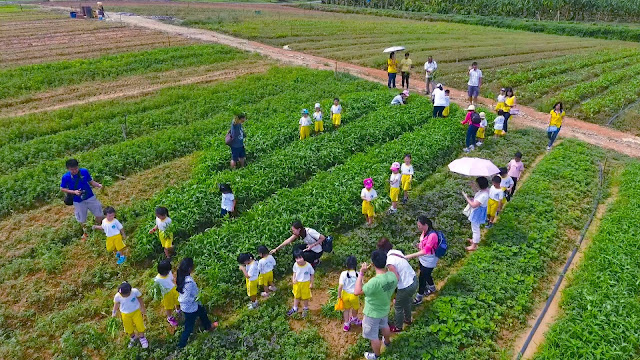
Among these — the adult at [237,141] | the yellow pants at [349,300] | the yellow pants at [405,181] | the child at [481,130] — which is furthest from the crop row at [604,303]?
the adult at [237,141]

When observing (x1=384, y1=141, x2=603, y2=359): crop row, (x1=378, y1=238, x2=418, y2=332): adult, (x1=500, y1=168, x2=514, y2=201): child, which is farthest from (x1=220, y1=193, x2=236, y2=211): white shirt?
(x1=500, y1=168, x2=514, y2=201): child

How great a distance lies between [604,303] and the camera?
909cm

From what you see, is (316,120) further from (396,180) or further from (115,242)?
(115,242)

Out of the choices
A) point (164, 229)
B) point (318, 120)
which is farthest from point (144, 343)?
point (318, 120)

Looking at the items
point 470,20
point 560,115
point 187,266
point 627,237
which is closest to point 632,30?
point 470,20

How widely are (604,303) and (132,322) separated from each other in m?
9.73

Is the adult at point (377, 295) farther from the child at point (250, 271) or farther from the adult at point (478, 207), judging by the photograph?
the adult at point (478, 207)

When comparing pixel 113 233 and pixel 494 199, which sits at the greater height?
pixel 494 199

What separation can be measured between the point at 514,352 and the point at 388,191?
20.7 ft

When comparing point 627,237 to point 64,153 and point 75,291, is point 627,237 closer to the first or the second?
point 75,291

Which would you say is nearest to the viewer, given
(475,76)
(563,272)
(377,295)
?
(377,295)

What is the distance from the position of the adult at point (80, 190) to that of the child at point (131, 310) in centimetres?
434

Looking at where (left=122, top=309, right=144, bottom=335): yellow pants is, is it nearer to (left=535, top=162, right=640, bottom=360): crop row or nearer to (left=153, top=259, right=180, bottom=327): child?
(left=153, top=259, right=180, bottom=327): child

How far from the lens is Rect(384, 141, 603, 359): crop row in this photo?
849cm
